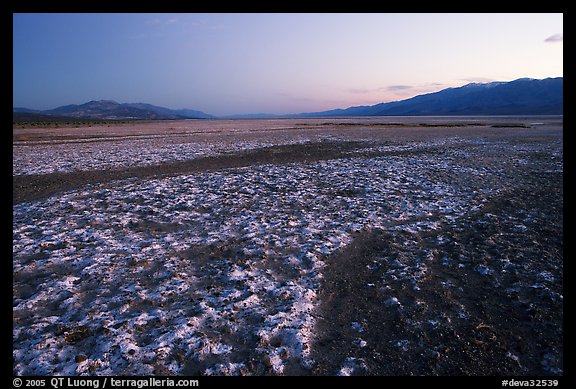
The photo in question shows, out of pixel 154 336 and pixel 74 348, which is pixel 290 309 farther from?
pixel 74 348

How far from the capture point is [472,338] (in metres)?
5.11

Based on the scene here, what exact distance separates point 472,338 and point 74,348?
6176mm

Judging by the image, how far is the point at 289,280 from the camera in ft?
22.9

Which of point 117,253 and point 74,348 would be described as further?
point 117,253

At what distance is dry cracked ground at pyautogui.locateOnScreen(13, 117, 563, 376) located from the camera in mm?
4762

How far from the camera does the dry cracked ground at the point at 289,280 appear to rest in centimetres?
476

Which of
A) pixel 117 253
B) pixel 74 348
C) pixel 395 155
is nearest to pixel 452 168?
pixel 395 155
